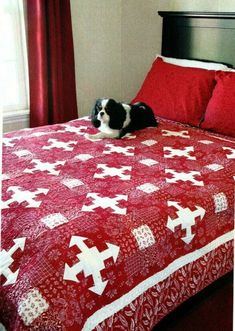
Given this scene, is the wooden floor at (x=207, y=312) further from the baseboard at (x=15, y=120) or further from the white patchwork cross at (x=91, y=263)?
the baseboard at (x=15, y=120)

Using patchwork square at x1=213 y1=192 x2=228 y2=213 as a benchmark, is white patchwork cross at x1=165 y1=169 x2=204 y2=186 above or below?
above

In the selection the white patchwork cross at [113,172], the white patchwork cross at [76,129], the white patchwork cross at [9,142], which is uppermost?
the white patchwork cross at [76,129]

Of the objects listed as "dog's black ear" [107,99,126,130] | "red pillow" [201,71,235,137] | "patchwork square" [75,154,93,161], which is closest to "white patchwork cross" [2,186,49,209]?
"patchwork square" [75,154,93,161]

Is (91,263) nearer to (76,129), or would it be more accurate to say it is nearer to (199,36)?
(76,129)

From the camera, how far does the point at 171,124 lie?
2.54 m

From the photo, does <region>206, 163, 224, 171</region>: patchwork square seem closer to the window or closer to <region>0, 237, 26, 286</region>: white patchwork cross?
<region>0, 237, 26, 286</region>: white patchwork cross

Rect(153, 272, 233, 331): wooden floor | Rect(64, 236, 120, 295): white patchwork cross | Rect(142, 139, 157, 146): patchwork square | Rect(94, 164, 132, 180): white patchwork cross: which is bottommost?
Rect(153, 272, 233, 331): wooden floor

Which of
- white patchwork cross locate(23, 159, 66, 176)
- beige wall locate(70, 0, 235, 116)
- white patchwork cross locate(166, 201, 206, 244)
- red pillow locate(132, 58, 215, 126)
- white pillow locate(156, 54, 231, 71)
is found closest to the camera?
white patchwork cross locate(166, 201, 206, 244)

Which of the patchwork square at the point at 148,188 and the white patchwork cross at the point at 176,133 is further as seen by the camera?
the white patchwork cross at the point at 176,133

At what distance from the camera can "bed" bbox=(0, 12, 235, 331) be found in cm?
120

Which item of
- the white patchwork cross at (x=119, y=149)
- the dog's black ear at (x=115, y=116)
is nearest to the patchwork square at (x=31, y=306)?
the white patchwork cross at (x=119, y=149)

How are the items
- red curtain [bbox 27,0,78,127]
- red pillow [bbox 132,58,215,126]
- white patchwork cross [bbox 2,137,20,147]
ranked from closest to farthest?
white patchwork cross [bbox 2,137,20,147] < red pillow [bbox 132,58,215,126] < red curtain [bbox 27,0,78,127]

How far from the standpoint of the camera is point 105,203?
4.92 ft

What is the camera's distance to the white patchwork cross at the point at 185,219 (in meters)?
1.46
